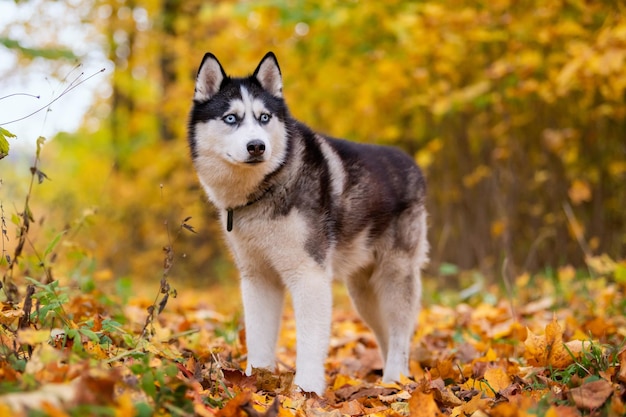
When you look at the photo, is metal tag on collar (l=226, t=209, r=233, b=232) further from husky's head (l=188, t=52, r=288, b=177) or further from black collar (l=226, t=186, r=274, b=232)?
husky's head (l=188, t=52, r=288, b=177)

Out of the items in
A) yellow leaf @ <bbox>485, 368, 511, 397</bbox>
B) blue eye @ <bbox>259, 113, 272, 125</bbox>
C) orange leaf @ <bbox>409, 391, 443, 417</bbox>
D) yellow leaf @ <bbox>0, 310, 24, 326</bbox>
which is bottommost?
yellow leaf @ <bbox>485, 368, 511, 397</bbox>

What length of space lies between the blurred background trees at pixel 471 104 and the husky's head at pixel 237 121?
98 centimetres

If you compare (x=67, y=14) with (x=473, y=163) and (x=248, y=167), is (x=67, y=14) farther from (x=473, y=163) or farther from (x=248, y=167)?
(x=248, y=167)

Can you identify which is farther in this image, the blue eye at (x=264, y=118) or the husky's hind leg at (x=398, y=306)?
the husky's hind leg at (x=398, y=306)

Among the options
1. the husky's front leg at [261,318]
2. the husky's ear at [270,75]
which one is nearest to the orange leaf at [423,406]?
the husky's front leg at [261,318]

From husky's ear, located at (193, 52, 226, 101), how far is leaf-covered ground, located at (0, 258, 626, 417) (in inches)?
45.1

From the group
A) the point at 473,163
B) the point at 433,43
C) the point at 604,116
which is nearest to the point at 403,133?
the point at 473,163

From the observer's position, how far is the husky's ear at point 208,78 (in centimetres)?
358

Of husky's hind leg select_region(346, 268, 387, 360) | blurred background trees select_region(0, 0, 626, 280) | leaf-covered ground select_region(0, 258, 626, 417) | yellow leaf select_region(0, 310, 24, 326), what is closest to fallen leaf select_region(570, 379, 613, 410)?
leaf-covered ground select_region(0, 258, 626, 417)

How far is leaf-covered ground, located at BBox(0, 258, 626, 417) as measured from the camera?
2.08m

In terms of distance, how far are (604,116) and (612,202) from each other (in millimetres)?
964

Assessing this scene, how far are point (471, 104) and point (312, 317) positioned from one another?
16.5 ft

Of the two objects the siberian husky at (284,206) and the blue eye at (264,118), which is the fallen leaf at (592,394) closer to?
the siberian husky at (284,206)

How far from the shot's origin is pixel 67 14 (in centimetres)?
1242
